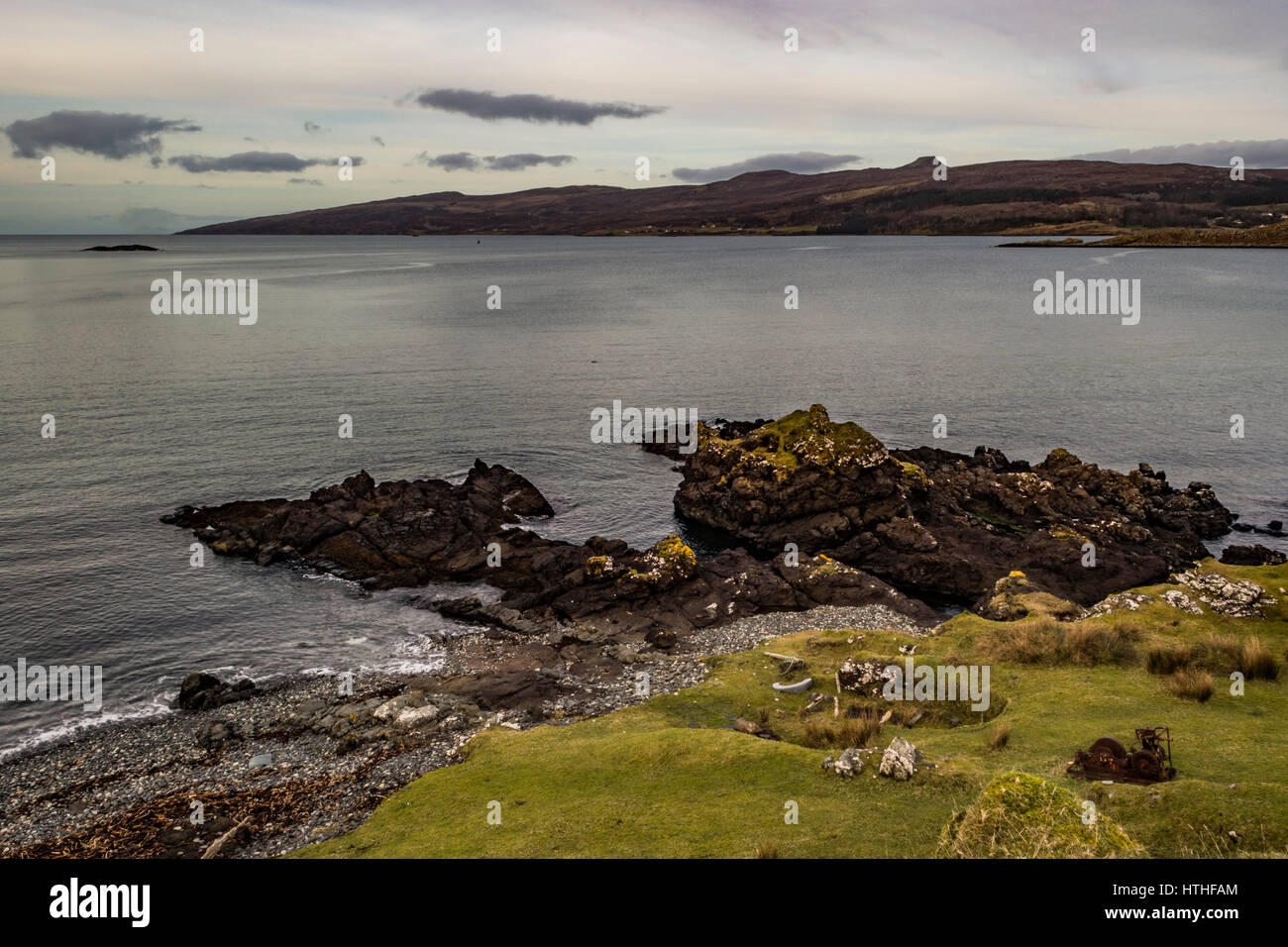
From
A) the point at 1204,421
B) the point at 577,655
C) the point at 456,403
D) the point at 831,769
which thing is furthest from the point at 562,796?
the point at 1204,421

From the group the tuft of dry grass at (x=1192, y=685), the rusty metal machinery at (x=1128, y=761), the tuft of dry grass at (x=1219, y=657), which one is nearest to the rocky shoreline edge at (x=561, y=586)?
the tuft of dry grass at (x=1219, y=657)

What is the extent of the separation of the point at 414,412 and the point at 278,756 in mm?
57334

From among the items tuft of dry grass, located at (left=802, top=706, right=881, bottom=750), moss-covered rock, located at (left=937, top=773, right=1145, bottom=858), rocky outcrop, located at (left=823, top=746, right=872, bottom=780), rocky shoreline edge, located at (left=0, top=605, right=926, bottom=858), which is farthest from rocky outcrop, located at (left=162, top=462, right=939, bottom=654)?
moss-covered rock, located at (left=937, top=773, right=1145, bottom=858)

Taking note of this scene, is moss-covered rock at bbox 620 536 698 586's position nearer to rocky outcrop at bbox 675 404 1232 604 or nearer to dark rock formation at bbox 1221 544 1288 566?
rocky outcrop at bbox 675 404 1232 604

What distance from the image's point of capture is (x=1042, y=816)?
13.4m

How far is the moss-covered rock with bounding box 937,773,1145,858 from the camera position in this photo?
12.9m

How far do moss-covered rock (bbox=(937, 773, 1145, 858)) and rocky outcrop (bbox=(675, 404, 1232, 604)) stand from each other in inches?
1306

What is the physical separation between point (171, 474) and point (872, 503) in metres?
50.7

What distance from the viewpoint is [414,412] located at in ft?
274
